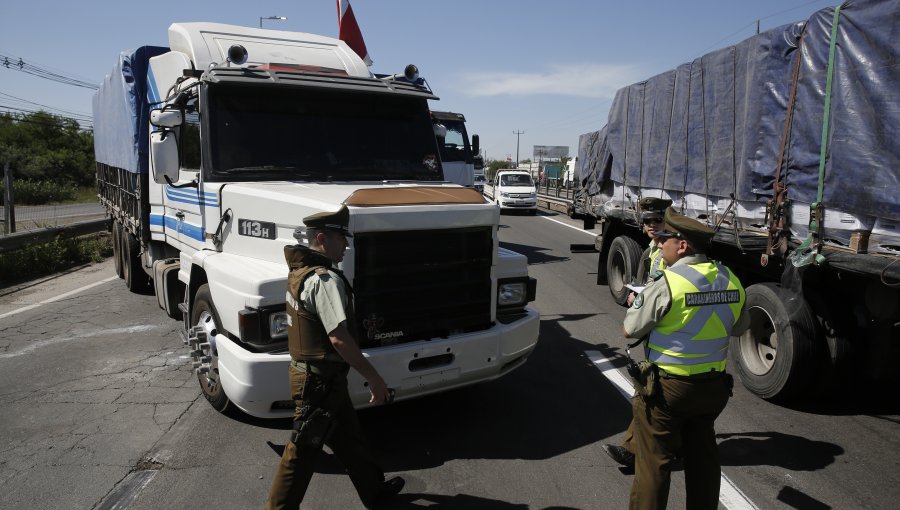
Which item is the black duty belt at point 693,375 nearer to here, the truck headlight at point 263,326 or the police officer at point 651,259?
the police officer at point 651,259

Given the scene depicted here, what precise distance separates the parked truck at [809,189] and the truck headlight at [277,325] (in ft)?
12.8

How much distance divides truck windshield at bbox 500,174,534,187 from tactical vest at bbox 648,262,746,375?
81.8 feet

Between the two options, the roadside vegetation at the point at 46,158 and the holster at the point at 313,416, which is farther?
the roadside vegetation at the point at 46,158

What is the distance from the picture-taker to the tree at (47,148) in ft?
137

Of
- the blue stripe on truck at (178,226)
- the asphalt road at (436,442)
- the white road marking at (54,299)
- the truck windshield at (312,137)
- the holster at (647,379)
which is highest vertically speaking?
the truck windshield at (312,137)

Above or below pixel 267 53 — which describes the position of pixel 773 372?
below

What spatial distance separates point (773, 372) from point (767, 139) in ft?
6.89

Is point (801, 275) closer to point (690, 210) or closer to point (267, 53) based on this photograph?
point (690, 210)

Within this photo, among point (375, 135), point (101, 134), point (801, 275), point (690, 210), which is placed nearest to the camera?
point (801, 275)

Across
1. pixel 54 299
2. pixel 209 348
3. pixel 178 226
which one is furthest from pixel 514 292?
pixel 54 299

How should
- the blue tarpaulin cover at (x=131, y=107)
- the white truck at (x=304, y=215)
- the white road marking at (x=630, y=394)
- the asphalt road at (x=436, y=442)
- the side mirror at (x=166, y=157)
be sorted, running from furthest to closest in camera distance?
the blue tarpaulin cover at (x=131, y=107), the side mirror at (x=166, y=157), the white truck at (x=304, y=215), the asphalt road at (x=436, y=442), the white road marking at (x=630, y=394)

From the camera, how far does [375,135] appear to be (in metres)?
5.28

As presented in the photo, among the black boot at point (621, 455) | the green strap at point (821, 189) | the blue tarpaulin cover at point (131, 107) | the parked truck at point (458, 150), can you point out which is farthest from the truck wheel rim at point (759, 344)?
the parked truck at point (458, 150)

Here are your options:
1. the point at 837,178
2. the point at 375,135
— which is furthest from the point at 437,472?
the point at 837,178
